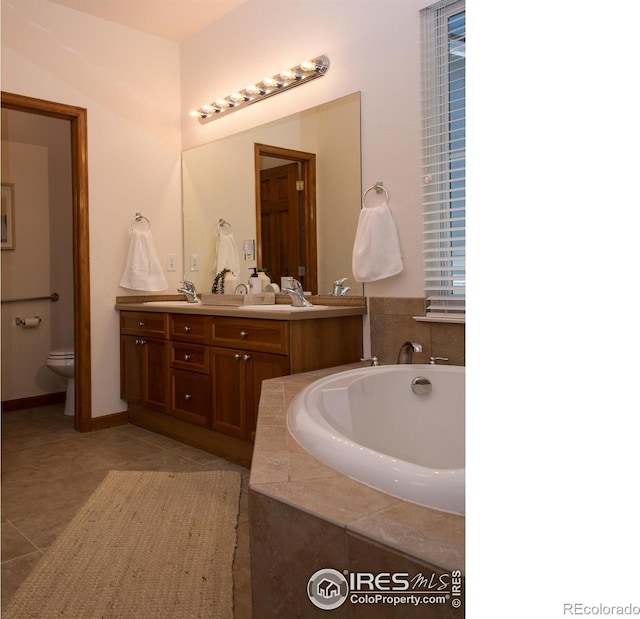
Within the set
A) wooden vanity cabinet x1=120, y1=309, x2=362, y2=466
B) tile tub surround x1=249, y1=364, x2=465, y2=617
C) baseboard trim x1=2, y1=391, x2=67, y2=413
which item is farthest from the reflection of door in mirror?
baseboard trim x1=2, y1=391, x2=67, y2=413

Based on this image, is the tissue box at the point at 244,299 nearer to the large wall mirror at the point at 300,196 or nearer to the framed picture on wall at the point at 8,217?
the large wall mirror at the point at 300,196

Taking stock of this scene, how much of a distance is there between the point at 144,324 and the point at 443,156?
6.76 ft

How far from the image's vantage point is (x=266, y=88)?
10.3 feet

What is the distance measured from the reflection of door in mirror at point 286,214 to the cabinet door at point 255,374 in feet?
1.94

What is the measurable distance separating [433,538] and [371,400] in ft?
4.26

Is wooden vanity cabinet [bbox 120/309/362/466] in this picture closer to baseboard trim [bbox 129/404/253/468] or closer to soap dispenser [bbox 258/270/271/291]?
baseboard trim [bbox 129/404/253/468]

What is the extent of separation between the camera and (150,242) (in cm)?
360

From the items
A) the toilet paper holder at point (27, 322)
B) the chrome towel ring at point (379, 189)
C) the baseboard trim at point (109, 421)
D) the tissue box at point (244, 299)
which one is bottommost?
the baseboard trim at point (109, 421)

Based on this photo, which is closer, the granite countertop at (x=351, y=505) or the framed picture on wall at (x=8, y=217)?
the granite countertop at (x=351, y=505)

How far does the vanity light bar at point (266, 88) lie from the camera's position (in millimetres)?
2844

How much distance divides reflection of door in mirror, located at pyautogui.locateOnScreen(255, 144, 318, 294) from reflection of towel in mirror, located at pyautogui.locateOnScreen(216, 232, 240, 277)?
0.84ft

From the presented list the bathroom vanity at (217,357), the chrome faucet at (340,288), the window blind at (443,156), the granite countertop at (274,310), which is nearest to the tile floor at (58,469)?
the bathroom vanity at (217,357)
